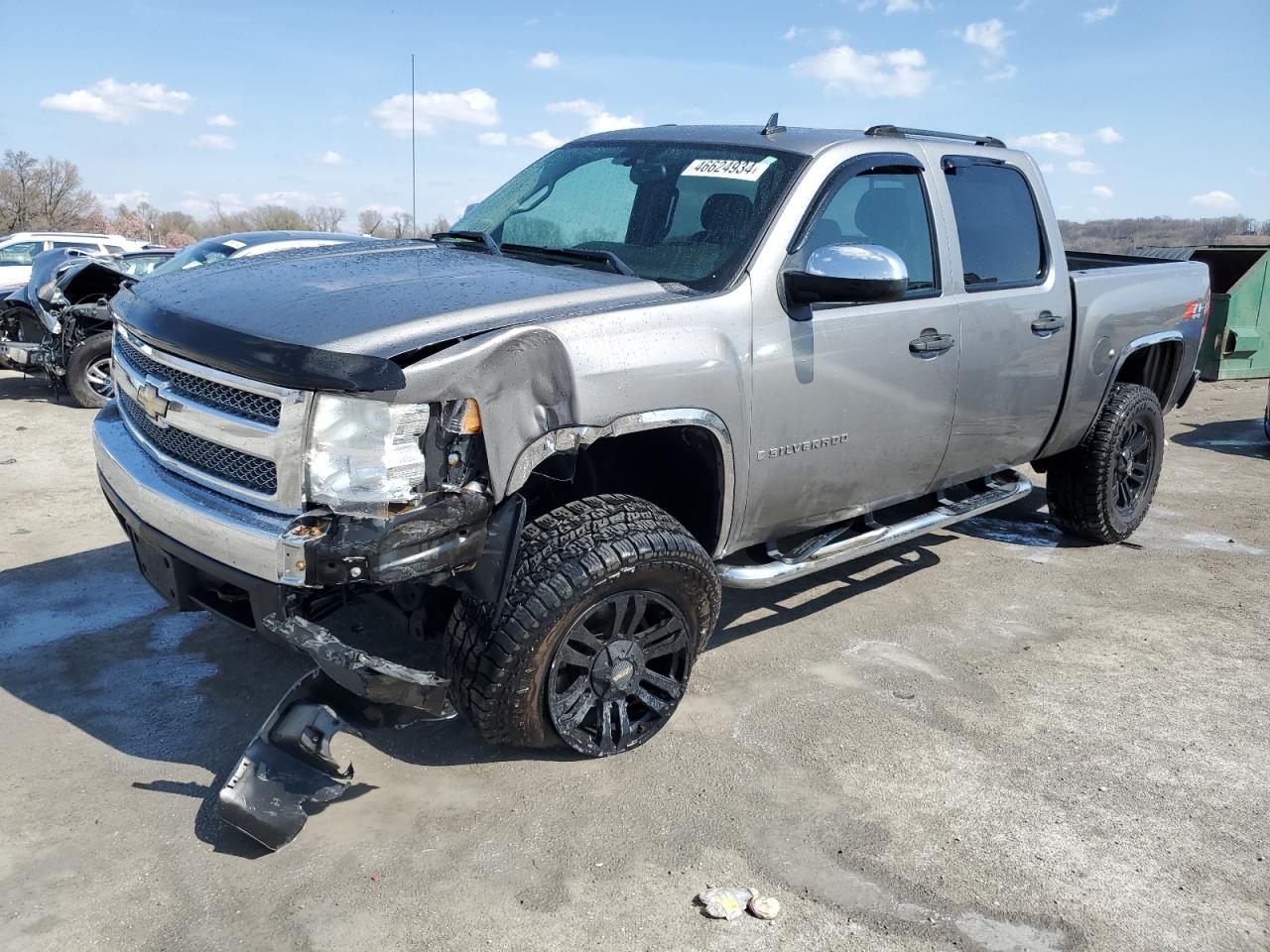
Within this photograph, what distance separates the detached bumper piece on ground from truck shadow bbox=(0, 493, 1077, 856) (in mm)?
128

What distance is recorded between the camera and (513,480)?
2877 mm

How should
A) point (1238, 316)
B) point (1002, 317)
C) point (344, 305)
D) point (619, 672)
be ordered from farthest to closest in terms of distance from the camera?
point (1238, 316), point (1002, 317), point (619, 672), point (344, 305)

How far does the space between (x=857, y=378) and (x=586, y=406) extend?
128 centimetres

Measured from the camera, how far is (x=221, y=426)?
288 centimetres

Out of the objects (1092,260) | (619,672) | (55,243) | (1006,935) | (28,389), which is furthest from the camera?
(55,243)

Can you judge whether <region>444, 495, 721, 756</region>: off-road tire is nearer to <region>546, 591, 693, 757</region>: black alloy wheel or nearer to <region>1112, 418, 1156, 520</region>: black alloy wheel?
<region>546, 591, 693, 757</region>: black alloy wheel

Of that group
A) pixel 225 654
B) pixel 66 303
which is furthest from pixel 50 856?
pixel 66 303

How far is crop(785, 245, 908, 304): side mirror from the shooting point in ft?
11.2

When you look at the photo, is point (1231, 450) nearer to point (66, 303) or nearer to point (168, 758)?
point (168, 758)

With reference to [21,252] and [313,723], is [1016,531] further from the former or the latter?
[21,252]

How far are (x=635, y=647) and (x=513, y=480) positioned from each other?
2.62 feet

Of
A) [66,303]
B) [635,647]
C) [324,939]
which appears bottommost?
[324,939]

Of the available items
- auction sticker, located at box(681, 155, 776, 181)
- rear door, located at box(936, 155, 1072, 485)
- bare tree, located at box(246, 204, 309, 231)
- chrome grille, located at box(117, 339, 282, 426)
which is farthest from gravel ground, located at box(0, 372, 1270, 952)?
bare tree, located at box(246, 204, 309, 231)

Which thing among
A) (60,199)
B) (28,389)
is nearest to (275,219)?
(60,199)
